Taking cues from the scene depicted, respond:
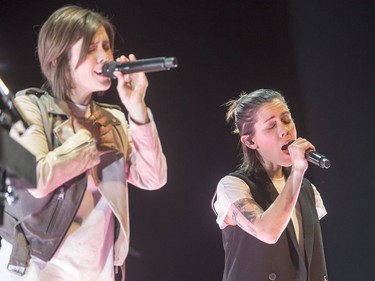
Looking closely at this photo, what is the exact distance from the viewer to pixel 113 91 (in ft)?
8.73

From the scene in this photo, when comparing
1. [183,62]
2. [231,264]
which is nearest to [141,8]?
[183,62]

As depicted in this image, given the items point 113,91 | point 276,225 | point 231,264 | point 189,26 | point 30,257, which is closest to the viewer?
point 30,257

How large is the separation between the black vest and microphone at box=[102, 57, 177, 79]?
0.74m

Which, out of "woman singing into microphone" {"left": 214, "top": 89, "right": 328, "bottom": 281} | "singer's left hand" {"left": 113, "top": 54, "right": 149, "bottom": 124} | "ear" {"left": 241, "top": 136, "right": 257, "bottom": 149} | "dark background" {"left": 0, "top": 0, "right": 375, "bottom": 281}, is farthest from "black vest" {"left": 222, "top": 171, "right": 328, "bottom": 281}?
"dark background" {"left": 0, "top": 0, "right": 375, "bottom": 281}

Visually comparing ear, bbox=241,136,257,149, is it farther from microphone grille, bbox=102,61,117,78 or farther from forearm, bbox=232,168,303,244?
microphone grille, bbox=102,61,117,78

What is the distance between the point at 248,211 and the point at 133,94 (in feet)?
2.09

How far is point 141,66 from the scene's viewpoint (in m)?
1.33

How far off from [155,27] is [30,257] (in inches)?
65.4

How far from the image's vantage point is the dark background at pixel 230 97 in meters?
2.73

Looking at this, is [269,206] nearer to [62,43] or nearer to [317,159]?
[317,159]

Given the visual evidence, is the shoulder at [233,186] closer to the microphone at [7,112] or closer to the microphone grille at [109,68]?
the microphone grille at [109,68]

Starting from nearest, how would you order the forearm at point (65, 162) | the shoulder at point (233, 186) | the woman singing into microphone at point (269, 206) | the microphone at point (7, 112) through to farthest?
1. the microphone at point (7, 112)
2. the forearm at point (65, 162)
3. the woman singing into microphone at point (269, 206)
4. the shoulder at point (233, 186)

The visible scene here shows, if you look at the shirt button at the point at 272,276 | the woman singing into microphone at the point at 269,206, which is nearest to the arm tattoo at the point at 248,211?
the woman singing into microphone at the point at 269,206

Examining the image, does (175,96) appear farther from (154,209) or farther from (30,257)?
(30,257)
